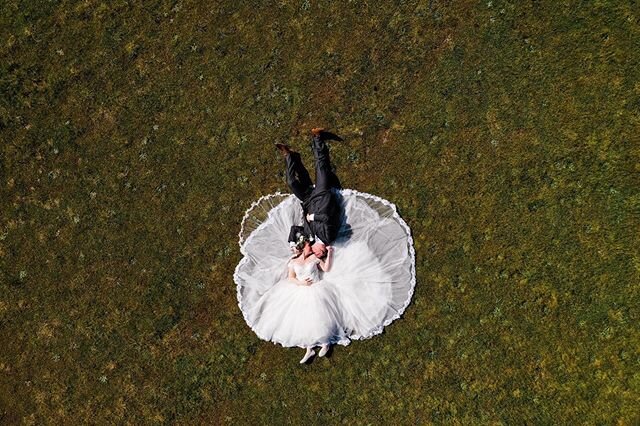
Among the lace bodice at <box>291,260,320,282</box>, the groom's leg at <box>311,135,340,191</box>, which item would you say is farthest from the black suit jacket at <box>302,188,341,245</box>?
the lace bodice at <box>291,260,320,282</box>

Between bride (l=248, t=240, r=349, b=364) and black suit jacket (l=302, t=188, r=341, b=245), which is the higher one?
black suit jacket (l=302, t=188, r=341, b=245)

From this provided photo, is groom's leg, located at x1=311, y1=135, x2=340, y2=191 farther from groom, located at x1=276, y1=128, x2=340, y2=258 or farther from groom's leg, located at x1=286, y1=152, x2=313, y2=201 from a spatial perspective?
groom's leg, located at x1=286, y1=152, x2=313, y2=201

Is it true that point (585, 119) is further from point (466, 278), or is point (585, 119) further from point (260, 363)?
point (260, 363)

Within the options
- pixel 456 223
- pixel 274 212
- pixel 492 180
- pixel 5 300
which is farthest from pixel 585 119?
pixel 5 300

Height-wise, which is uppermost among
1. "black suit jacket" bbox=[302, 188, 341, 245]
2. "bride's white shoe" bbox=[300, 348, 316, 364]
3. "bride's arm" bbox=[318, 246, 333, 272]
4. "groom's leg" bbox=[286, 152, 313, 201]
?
"groom's leg" bbox=[286, 152, 313, 201]

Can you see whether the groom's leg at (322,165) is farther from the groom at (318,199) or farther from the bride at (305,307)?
A: the bride at (305,307)

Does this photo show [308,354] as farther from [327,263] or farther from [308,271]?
[327,263]
